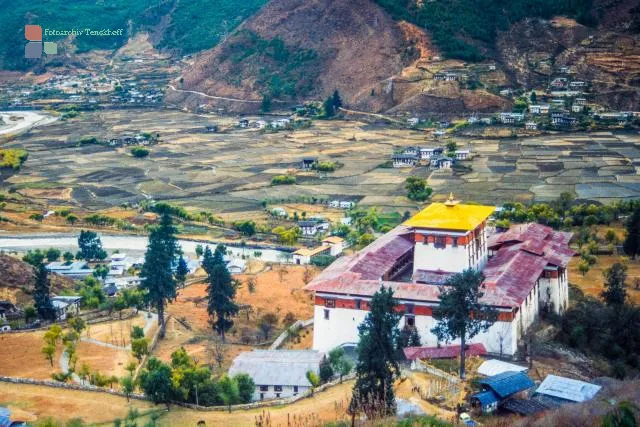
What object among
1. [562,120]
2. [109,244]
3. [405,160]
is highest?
[562,120]

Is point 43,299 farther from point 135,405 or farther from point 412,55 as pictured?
point 412,55

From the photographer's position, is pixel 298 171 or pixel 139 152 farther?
pixel 139 152

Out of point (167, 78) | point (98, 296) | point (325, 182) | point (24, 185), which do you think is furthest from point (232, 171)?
point (167, 78)

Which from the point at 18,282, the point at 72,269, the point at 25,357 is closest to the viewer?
the point at 25,357

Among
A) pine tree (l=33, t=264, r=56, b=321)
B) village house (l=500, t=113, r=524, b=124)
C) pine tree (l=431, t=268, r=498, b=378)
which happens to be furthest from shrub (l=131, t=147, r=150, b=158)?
pine tree (l=431, t=268, r=498, b=378)

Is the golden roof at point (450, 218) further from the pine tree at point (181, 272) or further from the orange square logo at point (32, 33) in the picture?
the orange square logo at point (32, 33)

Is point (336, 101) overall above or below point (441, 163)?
above

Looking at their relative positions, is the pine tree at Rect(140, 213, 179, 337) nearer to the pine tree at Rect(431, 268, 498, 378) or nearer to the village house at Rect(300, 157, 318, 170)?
the pine tree at Rect(431, 268, 498, 378)

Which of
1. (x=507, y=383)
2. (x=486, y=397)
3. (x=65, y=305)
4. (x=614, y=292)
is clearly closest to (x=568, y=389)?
(x=507, y=383)
